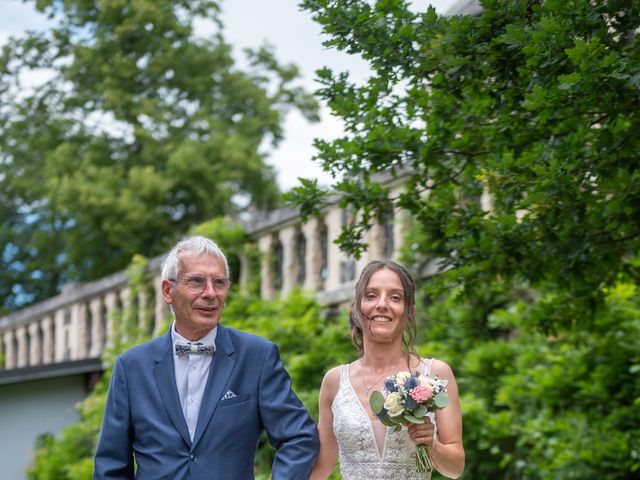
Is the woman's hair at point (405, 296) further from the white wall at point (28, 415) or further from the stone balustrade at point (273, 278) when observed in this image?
the white wall at point (28, 415)

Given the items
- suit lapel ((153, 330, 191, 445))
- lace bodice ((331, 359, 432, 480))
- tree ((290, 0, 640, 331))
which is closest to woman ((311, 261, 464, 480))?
lace bodice ((331, 359, 432, 480))

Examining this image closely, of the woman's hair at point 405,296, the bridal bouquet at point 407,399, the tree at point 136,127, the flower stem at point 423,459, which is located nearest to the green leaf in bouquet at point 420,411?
the bridal bouquet at point 407,399

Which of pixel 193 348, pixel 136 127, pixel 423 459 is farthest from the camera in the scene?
pixel 136 127

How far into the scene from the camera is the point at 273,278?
1110cm

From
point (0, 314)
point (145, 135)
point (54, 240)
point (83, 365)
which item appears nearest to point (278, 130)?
point (145, 135)

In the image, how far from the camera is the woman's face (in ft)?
14.1

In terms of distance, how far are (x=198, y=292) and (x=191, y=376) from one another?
35 centimetres

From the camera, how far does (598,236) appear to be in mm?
5844

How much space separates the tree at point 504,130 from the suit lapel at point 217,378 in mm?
1657

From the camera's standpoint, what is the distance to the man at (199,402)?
417cm

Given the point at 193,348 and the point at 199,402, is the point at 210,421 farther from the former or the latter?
the point at 193,348

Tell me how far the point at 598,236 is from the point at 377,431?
2076 mm

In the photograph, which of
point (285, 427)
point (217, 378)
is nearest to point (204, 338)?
point (217, 378)

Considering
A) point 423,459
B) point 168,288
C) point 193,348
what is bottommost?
point 423,459
